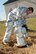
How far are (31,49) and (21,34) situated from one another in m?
0.42

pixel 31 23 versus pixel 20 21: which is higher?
pixel 20 21

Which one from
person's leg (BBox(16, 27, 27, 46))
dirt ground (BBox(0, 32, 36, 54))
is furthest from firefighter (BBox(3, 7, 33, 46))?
dirt ground (BBox(0, 32, 36, 54))

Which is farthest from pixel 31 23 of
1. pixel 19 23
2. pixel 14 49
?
pixel 14 49

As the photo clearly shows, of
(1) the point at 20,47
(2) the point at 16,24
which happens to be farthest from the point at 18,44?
(2) the point at 16,24

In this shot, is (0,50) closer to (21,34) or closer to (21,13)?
(21,34)

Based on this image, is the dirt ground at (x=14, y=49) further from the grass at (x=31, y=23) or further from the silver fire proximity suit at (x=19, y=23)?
the grass at (x=31, y=23)

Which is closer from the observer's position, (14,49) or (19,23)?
(14,49)

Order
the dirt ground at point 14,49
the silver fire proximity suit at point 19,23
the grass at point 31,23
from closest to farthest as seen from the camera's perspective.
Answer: the dirt ground at point 14,49 < the silver fire proximity suit at point 19,23 < the grass at point 31,23

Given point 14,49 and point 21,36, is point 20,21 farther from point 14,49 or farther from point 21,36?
point 14,49

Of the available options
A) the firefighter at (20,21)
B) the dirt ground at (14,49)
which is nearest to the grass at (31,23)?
the dirt ground at (14,49)

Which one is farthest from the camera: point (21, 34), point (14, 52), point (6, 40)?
point (6, 40)

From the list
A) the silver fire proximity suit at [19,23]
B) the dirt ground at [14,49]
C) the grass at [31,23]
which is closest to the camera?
the dirt ground at [14,49]

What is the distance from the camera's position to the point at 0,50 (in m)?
5.06

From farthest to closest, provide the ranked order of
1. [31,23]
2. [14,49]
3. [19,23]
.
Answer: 1. [31,23]
2. [19,23]
3. [14,49]
